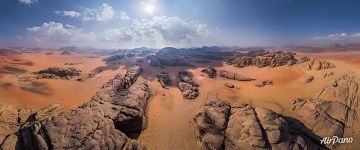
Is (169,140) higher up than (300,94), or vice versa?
(300,94)

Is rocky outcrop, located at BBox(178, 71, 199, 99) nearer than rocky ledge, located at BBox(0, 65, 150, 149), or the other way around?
rocky ledge, located at BBox(0, 65, 150, 149)

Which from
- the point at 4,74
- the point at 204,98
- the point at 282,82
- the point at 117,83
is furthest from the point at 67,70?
the point at 282,82

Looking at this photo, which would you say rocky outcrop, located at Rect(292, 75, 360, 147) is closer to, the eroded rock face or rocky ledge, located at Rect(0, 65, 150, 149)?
the eroded rock face

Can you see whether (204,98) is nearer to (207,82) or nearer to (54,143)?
(207,82)

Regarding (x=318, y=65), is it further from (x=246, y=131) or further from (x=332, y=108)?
(x=246, y=131)

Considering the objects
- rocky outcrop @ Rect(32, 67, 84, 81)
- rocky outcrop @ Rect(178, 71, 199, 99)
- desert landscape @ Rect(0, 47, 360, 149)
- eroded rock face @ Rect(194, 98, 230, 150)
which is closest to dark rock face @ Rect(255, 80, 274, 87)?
desert landscape @ Rect(0, 47, 360, 149)

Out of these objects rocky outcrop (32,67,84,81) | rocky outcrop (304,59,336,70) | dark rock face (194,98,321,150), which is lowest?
dark rock face (194,98,321,150)

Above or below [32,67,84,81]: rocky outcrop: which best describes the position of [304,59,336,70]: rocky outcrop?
above
